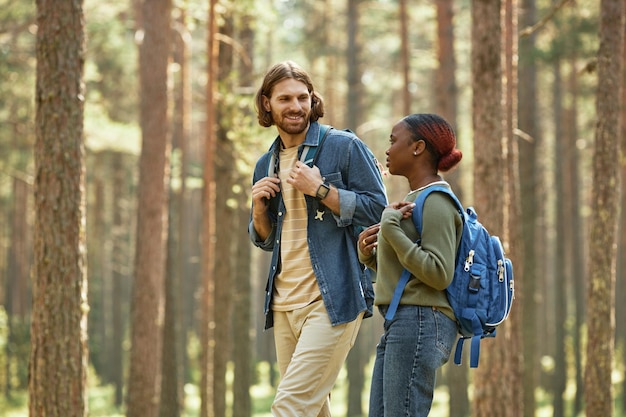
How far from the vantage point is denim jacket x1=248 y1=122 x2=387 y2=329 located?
456 cm

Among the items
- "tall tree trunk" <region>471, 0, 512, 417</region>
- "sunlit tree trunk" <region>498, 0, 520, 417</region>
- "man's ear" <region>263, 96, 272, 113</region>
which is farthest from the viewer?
"sunlit tree trunk" <region>498, 0, 520, 417</region>

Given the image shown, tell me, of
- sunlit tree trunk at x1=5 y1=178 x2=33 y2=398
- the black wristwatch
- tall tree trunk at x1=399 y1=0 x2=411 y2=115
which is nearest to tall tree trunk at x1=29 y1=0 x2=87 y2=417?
the black wristwatch

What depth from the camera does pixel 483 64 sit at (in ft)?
31.9

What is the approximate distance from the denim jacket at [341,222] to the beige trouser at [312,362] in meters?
0.07

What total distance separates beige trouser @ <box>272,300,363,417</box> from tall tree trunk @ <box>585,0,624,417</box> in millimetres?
6414

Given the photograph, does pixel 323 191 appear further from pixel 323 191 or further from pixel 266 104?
pixel 266 104

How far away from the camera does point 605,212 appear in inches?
403

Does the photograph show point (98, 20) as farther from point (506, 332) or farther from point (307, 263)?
point (307, 263)

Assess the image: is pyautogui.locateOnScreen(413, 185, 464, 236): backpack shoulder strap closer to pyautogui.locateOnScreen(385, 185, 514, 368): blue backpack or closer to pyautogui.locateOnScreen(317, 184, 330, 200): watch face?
pyautogui.locateOnScreen(385, 185, 514, 368): blue backpack

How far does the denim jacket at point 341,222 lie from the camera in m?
4.56

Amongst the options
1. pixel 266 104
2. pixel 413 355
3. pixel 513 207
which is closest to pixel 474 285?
pixel 413 355

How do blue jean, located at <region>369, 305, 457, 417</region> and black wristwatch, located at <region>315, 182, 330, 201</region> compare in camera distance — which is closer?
blue jean, located at <region>369, 305, 457, 417</region>

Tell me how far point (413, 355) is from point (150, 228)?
10.1m

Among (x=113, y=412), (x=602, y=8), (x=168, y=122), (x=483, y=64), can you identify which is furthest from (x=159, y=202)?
(x=113, y=412)
